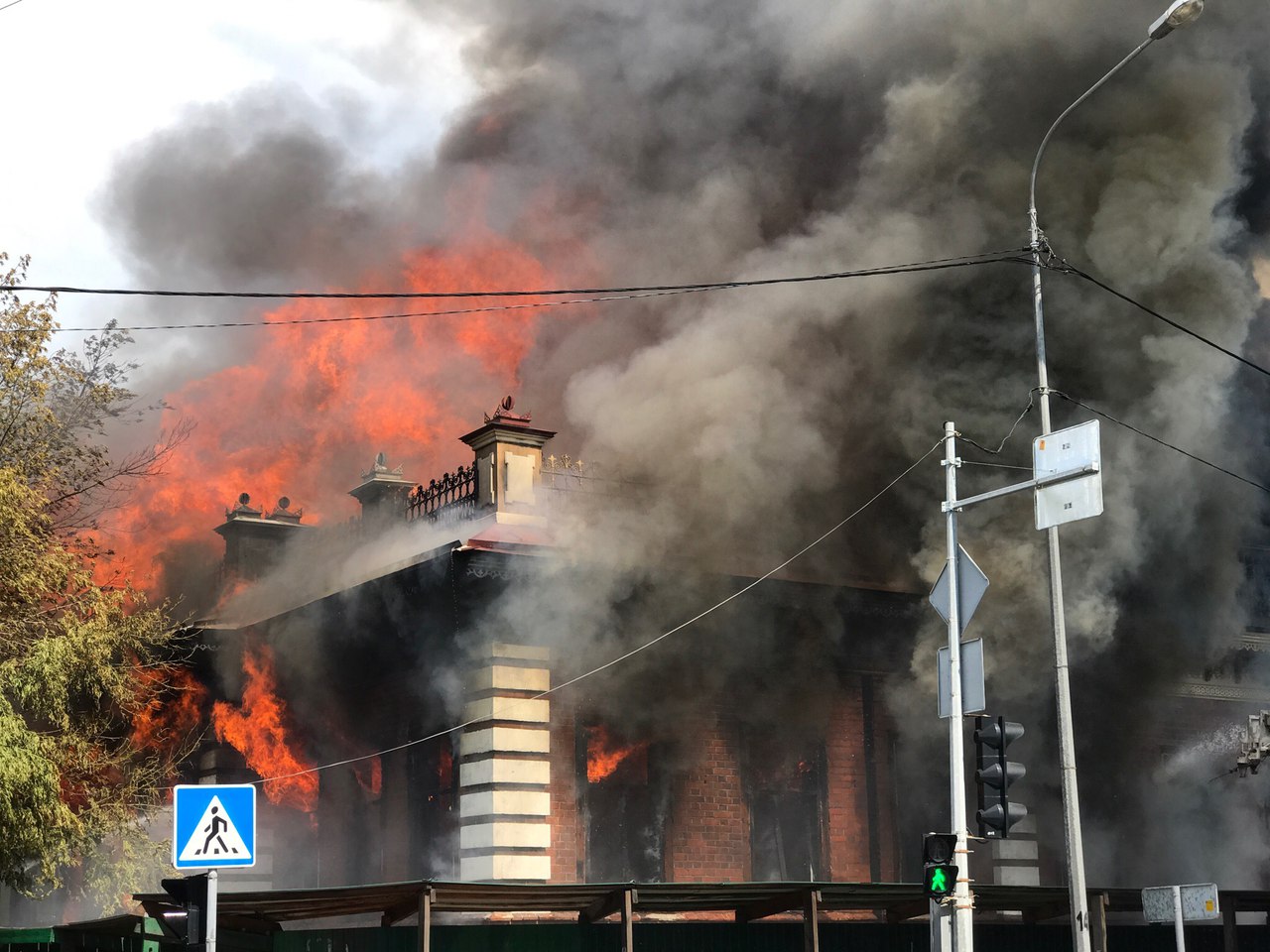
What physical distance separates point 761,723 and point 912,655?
113 inches

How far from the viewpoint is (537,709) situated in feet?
66.2

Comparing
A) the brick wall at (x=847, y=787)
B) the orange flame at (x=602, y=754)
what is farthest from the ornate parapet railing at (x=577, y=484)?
the brick wall at (x=847, y=787)

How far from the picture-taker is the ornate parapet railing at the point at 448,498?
2181 centimetres

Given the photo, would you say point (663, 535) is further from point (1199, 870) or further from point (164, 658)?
point (1199, 870)

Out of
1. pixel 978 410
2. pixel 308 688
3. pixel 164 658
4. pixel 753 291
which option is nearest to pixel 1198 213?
pixel 978 410

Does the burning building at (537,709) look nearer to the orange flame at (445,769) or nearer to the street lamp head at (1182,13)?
the orange flame at (445,769)

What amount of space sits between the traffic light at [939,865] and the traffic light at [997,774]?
0.38 m

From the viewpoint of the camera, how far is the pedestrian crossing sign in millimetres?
10945

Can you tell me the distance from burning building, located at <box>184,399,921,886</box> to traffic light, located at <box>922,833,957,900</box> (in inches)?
268

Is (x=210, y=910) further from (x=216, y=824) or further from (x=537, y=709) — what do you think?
(x=537, y=709)

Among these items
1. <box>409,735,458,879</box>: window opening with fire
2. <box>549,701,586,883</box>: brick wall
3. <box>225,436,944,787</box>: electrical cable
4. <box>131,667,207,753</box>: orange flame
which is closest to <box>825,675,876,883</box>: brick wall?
<box>225,436,944,787</box>: electrical cable

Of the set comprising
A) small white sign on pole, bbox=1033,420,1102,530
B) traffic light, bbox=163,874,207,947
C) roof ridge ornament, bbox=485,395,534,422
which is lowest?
traffic light, bbox=163,874,207,947

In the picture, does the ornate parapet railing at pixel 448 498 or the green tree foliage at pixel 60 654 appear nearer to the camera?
the green tree foliage at pixel 60 654

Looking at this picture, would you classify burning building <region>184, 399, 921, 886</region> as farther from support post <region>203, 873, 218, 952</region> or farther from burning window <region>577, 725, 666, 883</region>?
support post <region>203, 873, 218, 952</region>
